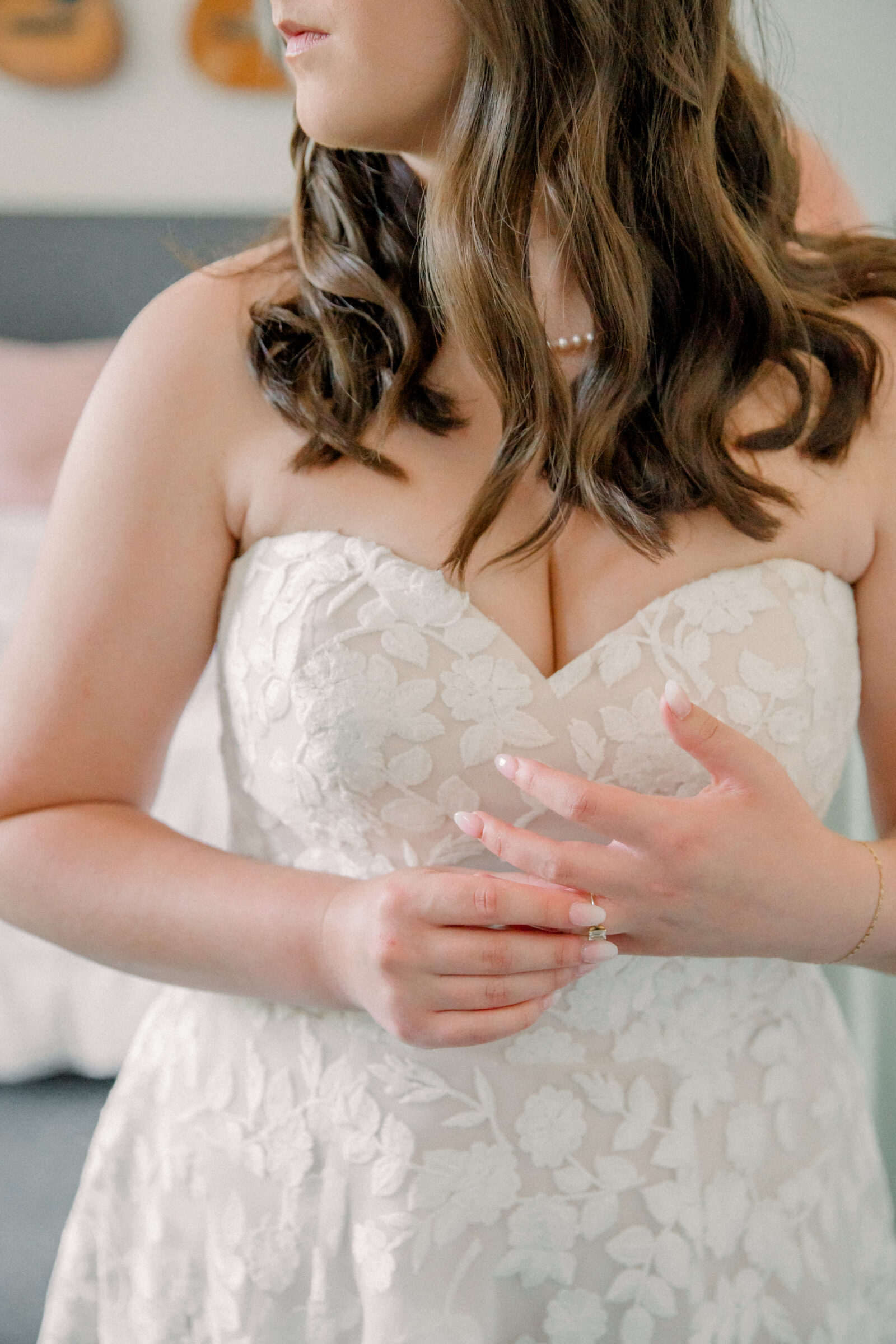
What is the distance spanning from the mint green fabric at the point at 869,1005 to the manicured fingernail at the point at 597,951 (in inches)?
33.2

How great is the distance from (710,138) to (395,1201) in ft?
2.61

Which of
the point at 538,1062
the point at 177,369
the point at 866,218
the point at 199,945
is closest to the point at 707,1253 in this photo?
the point at 538,1062

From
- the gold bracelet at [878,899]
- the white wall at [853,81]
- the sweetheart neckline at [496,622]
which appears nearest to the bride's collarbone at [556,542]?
the sweetheart neckline at [496,622]

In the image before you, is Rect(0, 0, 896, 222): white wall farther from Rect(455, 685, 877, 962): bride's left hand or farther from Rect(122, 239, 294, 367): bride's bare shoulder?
Rect(455, 685, 877, 962): bride's left hand

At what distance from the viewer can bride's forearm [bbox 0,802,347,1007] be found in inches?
29.4

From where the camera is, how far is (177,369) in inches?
31.0

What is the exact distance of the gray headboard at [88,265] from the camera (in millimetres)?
2086

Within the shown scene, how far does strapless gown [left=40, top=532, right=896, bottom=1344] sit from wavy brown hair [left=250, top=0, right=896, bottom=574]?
0.27ft

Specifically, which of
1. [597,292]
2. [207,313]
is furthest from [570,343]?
[207,313]

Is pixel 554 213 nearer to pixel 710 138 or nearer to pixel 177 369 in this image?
pixel 710 138

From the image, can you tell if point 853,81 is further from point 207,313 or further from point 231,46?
point 207,313

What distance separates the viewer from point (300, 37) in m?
0.73

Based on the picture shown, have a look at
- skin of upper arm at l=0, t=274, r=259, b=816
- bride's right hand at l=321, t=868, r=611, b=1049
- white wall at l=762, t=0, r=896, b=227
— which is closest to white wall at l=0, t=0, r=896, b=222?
white wall at l=762, t=0, r=896, b=227

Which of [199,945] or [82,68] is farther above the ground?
[82,68]
